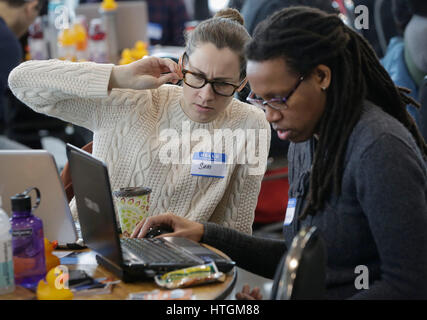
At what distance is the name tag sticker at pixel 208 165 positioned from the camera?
2152 mm

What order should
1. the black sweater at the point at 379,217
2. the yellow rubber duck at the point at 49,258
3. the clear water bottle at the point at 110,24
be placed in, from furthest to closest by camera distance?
1. the clear water bottle at the point at 110,24
2. the yellow rubber duck at the point at 49,258
3. the black sweater at the point at 379,217

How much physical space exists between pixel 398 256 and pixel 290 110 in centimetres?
43

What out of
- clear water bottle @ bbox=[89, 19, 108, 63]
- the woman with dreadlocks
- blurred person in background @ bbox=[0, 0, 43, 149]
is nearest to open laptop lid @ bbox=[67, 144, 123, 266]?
the woman with dreadlocks

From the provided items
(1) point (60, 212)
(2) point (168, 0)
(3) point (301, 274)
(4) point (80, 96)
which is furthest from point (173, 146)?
(2) point (168, 0)

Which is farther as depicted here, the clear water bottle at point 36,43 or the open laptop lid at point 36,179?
the clear water bottle at point 36,43

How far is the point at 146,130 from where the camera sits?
7.12ft

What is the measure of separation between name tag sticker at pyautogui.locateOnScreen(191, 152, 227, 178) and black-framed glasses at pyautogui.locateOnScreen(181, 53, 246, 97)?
25 cm

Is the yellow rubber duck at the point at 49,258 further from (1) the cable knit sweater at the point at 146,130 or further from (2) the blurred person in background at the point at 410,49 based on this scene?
(2) the blurred person in background at the point at 410,49

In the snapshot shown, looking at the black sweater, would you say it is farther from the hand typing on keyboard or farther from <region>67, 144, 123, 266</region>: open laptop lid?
<region>67, 144, 123, 266</region>: open laptop lid

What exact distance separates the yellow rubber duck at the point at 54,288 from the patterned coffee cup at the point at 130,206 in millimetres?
373

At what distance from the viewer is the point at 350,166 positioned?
1.41 m

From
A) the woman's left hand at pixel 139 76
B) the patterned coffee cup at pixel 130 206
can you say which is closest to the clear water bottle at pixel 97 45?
the woman's left hand at pixel 139 76

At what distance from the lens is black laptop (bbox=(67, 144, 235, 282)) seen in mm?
1415
